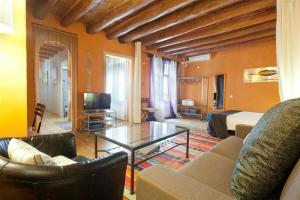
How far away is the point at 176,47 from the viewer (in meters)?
5.57

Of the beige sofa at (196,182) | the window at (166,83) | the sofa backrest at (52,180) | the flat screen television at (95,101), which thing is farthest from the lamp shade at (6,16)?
the window at (166,83)

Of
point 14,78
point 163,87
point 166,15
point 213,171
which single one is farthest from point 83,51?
point 213,171

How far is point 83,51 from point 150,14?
1974 mm

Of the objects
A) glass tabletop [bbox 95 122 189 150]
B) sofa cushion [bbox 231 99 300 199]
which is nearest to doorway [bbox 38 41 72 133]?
glass tabletop [bbox 95 122 189 150]

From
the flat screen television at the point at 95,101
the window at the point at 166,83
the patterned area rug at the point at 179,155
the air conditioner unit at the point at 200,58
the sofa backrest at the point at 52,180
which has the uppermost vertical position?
the air conditioner unit at the point at 200,58

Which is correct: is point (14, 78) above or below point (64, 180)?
above

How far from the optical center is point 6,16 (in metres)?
1.46

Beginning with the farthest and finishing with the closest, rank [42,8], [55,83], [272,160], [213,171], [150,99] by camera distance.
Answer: [55,83] < [150,99] < [42,8] < [213,171] < [272,160]

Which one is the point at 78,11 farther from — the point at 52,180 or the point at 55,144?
the point at 52,180

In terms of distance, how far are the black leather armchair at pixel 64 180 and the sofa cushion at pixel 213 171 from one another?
565 millimetres

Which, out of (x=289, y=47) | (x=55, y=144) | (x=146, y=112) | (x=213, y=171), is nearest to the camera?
(x=213, y=171)

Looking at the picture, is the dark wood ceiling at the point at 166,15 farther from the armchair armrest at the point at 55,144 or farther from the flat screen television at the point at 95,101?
the armchair armrest at the point at 55,144

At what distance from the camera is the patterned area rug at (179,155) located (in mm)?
2285

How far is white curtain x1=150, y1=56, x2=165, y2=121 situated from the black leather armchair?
16.0ft
